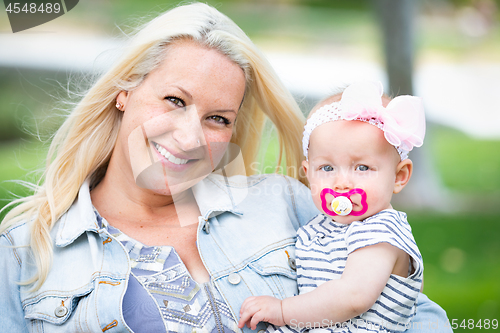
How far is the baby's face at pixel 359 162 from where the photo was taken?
6.31 ft

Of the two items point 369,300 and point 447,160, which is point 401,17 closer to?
point 447,160

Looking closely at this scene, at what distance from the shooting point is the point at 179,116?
2.20 m

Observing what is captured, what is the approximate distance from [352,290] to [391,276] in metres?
0.20

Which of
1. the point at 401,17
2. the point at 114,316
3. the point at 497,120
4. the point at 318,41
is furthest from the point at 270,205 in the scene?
the point at 318,41

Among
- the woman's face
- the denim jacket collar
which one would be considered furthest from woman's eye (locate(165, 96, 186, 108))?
the denim jacket collar

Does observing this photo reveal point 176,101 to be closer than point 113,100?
Yes

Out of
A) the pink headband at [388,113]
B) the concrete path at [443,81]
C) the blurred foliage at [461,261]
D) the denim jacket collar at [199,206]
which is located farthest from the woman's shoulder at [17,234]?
the concrete path at [443,81]

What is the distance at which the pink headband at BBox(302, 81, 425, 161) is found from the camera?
1921 mm

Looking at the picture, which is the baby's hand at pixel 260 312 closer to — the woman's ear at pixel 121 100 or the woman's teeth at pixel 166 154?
the woman's teeth at pixel 166 154

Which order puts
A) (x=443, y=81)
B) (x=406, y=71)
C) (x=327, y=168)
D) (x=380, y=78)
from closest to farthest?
(x=327, y=168) → (x=406, y=71) → (x=380, y=78) → (x=443, y=81)

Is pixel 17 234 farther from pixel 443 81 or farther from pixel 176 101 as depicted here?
pixel 443 81

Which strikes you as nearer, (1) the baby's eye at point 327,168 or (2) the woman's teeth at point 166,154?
(1) the baby's eye at point 327,168

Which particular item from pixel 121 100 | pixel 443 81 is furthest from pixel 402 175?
pixel 443 81

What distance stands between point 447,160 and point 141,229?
34.1 ft
